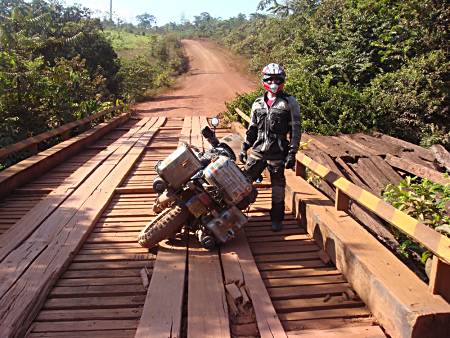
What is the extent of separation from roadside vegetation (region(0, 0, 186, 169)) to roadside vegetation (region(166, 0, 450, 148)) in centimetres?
553

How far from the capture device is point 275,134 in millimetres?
4762

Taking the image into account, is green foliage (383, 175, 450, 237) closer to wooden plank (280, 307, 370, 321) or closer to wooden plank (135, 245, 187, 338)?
wooden plank (280, 307, 370, 321)

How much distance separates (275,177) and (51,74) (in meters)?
10.3

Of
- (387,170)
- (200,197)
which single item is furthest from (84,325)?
(387,170)

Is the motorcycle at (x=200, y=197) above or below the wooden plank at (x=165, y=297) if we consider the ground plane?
above

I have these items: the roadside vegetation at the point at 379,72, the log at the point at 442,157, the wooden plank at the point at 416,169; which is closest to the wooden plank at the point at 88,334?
the wooden plank at the point at 416,169

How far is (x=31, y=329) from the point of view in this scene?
3.12m

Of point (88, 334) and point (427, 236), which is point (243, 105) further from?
point (88, 334)

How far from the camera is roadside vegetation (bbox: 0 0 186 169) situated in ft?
35.0

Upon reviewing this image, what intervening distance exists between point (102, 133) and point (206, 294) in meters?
9.36

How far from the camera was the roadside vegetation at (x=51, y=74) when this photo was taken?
10.7m

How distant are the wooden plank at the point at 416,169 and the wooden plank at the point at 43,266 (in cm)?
530

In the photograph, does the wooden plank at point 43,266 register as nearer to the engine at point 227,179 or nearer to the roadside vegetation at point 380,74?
the engine at point 227,179

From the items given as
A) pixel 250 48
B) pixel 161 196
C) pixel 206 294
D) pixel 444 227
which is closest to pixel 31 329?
pixel 206 294
